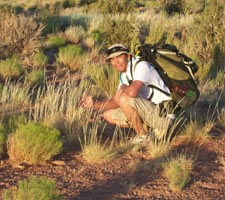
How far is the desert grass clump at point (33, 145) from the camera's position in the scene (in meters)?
6.12

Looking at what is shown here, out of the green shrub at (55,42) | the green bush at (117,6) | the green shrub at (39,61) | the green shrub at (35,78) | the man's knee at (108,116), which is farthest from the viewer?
the green bush at (117,6)

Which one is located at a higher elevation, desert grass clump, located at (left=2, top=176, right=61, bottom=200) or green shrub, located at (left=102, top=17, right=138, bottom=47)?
green shrub, located at (left=102, top=17, right=138, bottom=47)

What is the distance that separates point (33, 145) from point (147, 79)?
1.84m

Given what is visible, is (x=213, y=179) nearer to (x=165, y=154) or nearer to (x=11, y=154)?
(x=165, y=154)

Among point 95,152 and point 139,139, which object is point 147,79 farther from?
point 95,152

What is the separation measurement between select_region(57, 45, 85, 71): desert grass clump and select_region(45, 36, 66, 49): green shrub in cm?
188

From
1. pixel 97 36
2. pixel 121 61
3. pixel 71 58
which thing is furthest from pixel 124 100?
pixel 97 36

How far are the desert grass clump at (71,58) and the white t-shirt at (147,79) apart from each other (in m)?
5.93

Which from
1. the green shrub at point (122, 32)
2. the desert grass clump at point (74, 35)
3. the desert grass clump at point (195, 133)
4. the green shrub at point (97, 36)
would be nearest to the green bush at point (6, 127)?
the desert grass clump at point (195, 133)

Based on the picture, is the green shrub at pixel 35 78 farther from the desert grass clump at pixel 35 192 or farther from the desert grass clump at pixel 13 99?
the desert grass clump at pixel 35 192

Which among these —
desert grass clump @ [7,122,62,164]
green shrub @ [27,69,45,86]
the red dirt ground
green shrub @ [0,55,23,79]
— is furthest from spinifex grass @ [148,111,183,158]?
green shrub @ [0,55,23,79]

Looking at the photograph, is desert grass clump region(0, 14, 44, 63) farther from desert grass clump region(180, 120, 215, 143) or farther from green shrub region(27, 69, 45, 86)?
desert grass clump region(180, 120, 215, 143)

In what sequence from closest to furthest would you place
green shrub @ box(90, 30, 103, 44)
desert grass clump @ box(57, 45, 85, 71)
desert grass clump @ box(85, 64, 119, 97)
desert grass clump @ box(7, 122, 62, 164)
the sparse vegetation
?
1. the sparse vegetation
2. desert grass clump @ box(7, 122, 62, 164)
3. desert grass clump @ box(85, 64, 119, 97)
4. desert grass clump @ box(57, 45, 85, 71)
5. green shrub @ box(90, 30, 103, 44)

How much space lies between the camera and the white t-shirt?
6965 mm
